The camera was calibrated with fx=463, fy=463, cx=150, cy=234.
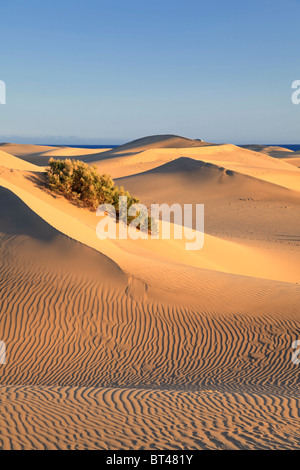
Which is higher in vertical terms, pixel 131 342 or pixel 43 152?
pixel 43 152

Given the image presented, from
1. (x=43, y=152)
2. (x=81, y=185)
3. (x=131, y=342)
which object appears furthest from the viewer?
(x=43, y=152)

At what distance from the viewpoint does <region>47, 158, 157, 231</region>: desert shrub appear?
1539cm

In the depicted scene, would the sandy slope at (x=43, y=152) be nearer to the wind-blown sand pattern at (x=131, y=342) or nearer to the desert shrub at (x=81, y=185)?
the desert shrub at (x=81, y=185)

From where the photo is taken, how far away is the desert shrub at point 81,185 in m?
15.4

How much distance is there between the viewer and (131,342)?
803 centimetres

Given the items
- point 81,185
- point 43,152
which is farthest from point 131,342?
point 43,152

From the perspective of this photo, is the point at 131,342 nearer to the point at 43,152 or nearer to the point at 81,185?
the point at 81,185

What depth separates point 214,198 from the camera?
92.5 ft

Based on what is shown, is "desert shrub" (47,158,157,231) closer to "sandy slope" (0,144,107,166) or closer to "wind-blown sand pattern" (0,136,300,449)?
"wind-blown sand pattern" (0,136,300,449)

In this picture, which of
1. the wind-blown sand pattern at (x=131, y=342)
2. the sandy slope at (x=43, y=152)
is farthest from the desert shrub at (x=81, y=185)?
the sandy slope at (x=43, y=152)

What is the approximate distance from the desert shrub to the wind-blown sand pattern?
46cm

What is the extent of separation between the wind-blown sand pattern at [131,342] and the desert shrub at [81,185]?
1.52ft

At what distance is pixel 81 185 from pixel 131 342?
28.2ft
